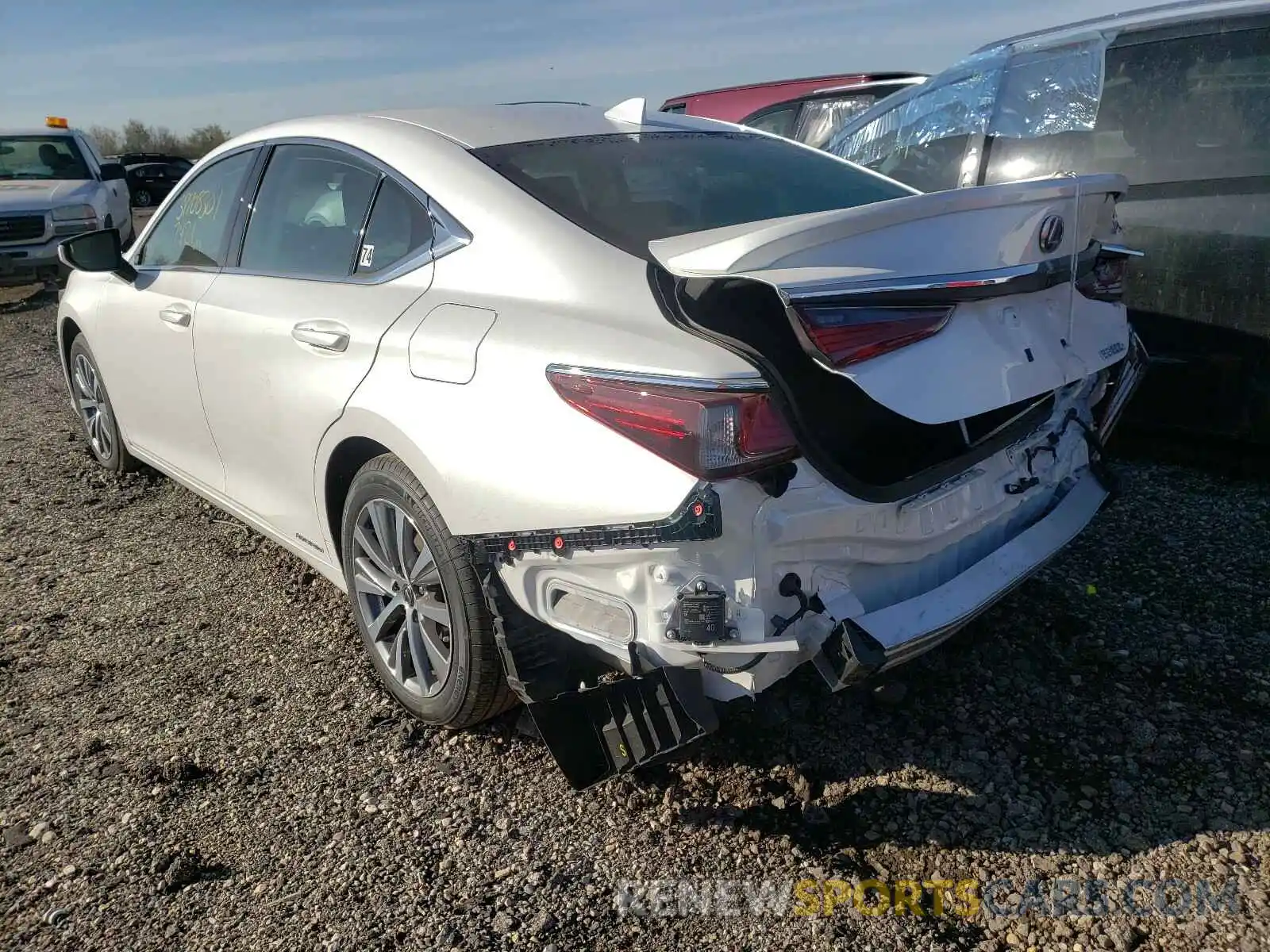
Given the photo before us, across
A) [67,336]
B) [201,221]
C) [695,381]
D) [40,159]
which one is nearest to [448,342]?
[695,381]

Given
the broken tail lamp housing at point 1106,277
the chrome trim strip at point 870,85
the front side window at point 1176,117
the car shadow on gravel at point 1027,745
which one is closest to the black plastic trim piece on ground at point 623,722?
the car shadow on gravel at point 1027,745

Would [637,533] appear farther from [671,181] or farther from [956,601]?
[671,181]

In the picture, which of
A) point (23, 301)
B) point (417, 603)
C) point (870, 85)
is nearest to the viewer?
point (417, 603)

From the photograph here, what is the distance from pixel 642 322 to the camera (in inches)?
84.0

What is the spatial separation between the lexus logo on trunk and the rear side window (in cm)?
153

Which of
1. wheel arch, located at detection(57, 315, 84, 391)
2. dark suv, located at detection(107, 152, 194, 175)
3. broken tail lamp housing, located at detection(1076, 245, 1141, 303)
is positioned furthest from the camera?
dark suv, located at detection(107, 152, 194, 175)

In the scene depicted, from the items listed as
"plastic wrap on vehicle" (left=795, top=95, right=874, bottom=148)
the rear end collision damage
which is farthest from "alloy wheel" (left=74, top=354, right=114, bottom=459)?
"plastic wrap on vehicle" (left=795, top=95, right=874, bottom=148)

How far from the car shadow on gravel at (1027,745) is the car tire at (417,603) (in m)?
0.53

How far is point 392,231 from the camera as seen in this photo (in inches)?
111

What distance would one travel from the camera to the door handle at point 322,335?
2.79 meters

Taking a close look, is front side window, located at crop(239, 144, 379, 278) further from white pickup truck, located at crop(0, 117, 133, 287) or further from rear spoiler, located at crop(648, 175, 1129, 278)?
white pickup truck, located at crop(0, 117, 133, 287)

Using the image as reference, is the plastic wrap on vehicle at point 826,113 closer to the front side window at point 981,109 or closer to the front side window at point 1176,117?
the front side window at point 981,109

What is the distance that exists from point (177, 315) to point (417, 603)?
1716 mm

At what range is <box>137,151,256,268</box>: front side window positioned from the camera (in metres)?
3.67
